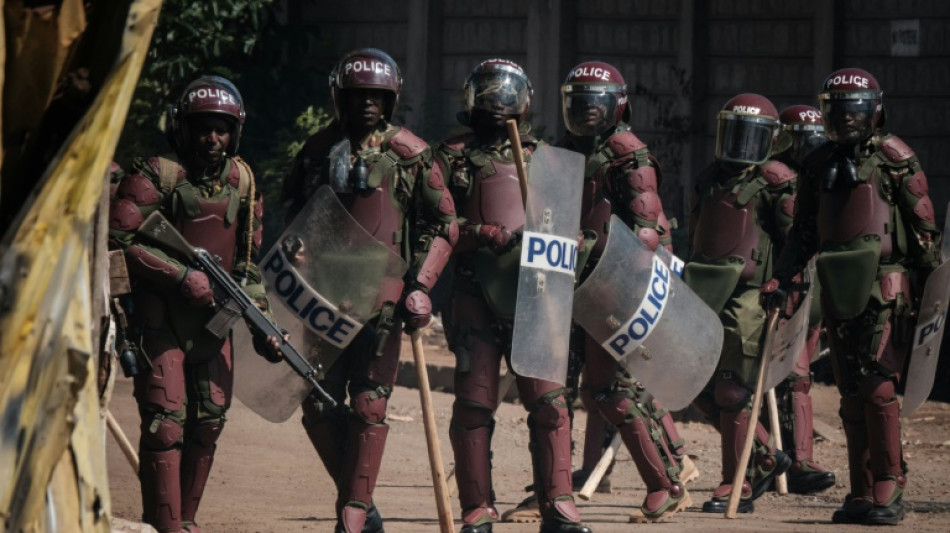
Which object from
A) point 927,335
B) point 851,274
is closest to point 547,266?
point 851,274

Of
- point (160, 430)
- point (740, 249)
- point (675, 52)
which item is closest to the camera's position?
point (160, 430)

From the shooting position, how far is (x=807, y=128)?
383 inches

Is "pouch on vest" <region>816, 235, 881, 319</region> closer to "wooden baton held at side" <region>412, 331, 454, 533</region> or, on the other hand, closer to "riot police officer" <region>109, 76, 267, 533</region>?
"wooden baton held at side" <region>412, 331, 454, 533</region>

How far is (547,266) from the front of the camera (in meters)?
7.11

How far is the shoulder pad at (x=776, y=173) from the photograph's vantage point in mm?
8727

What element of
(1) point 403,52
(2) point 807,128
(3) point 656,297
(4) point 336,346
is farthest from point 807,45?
(4) point 336,346

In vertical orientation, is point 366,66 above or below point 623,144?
above

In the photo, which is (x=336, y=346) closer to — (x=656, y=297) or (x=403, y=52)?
(x=656, y=297)

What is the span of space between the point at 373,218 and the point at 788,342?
2.63m

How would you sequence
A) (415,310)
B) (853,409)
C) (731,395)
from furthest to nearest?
(731,395) < (853,409) < (415,310)

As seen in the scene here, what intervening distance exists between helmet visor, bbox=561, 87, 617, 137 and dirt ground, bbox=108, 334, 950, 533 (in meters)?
1.78

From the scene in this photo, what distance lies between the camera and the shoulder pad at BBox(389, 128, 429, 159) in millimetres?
7121

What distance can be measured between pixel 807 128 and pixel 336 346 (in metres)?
3.74

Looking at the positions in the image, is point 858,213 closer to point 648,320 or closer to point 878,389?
point 878,389
